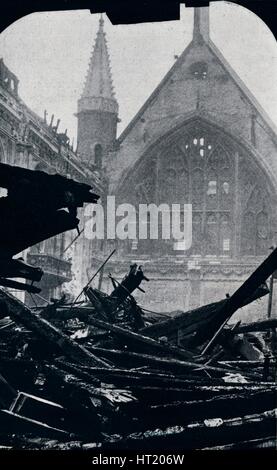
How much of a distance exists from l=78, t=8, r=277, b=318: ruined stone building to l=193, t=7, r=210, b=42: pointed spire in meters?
0.05

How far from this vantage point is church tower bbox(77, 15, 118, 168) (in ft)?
104

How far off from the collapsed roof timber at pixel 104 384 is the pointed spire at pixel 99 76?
2637cm

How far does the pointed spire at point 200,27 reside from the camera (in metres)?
30.3

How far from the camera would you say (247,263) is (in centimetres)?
2725

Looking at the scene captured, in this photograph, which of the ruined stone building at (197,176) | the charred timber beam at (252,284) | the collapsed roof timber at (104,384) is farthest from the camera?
the ruined stone building at (197,176)

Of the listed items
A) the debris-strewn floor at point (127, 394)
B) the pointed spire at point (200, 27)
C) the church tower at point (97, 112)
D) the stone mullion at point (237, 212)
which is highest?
the pointed spire at point (200, 27)

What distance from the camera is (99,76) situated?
32438 mm

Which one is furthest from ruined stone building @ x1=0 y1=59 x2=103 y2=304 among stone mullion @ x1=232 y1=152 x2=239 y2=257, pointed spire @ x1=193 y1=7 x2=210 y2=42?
pointed spire @ x1=193 y1=7 x2=210 y2=42

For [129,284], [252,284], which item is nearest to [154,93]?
[129,284]

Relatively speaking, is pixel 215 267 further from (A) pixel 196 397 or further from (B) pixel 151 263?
(A) pixel 196 397

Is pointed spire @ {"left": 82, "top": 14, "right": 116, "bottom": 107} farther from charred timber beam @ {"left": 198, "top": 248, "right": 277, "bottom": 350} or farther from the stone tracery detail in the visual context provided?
charred timber beam @ {"left": 198, "top": 248, "right": 277, "bottom": 350}

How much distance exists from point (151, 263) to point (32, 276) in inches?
908

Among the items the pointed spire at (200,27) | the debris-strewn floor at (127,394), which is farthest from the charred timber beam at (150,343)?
the pointed spire at (200,27)

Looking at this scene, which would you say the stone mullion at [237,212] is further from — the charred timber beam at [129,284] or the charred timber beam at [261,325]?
the charred timber beam at [261,325]
